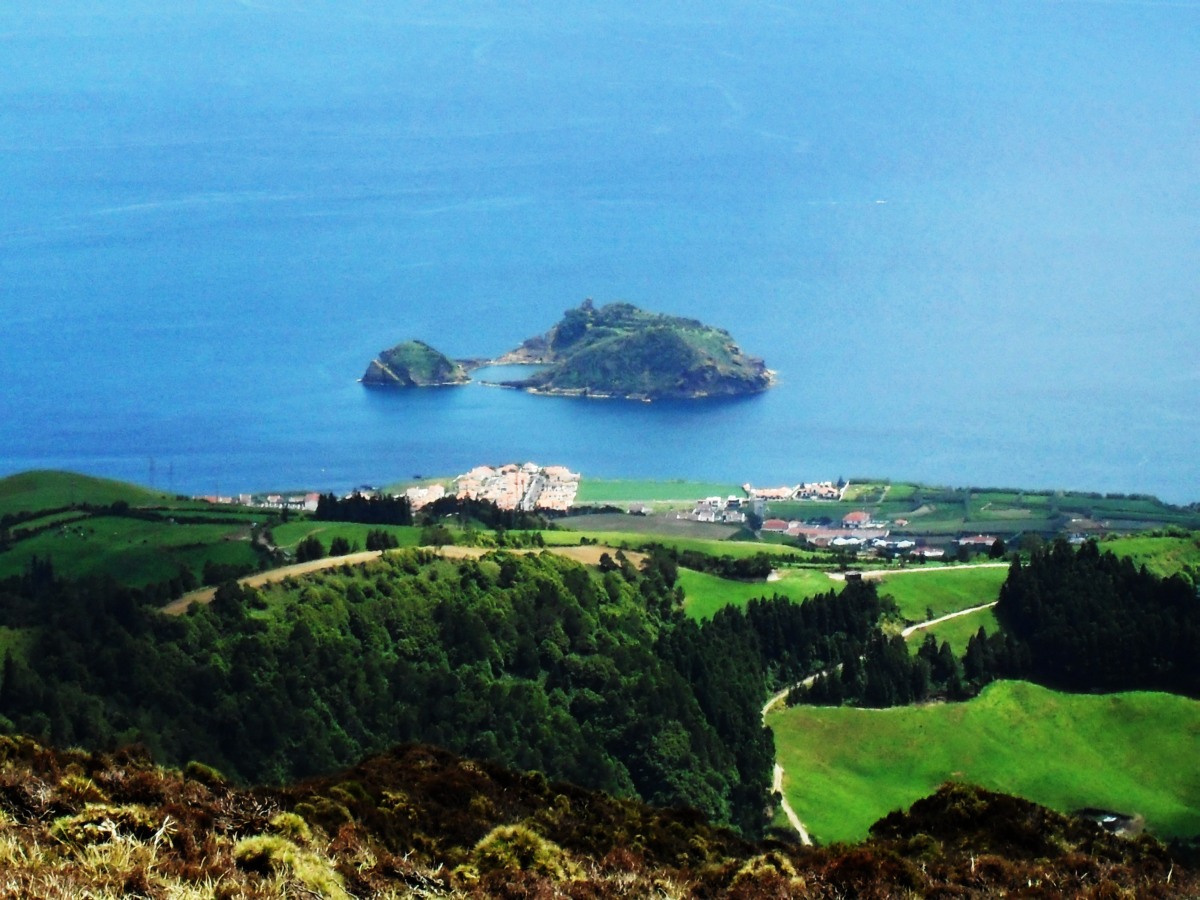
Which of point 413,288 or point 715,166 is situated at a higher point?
point 715,166

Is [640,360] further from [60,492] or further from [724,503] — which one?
[60,492]

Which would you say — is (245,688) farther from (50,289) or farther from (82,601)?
(50,289)

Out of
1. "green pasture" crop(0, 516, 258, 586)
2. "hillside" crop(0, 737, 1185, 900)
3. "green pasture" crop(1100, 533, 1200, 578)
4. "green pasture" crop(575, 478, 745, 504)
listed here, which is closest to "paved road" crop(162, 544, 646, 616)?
"green pasture" crop(0, 516, 258, 586)

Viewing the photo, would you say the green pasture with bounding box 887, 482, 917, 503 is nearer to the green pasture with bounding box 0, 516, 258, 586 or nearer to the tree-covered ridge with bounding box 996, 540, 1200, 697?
the tree-covered ridge with bounding box 996, 540, 1200, 697

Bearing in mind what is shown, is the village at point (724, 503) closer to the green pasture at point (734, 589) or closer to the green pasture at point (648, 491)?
the green pasture at point (648, 491)

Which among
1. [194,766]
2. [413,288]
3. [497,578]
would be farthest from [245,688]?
[413,288]

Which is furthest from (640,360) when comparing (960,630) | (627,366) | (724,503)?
(960,630)

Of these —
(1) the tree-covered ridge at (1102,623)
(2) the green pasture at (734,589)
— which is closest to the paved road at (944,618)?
(1) the tree-covered ridge at (1102,623)
